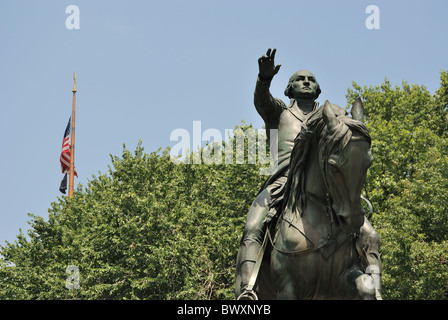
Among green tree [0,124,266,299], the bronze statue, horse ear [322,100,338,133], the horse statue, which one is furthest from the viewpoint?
green tree [0,124,266,299]

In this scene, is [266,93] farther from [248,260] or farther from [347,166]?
[347,166]

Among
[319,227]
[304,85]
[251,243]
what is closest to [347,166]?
[319,227]

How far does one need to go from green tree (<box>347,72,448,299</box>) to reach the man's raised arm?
Result: 892 inches

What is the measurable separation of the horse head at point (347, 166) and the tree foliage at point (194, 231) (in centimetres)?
2486

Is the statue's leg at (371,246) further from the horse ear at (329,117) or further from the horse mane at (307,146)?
the horse ear at (329,117)

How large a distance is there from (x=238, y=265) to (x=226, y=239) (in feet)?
88.7

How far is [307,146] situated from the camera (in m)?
9.80

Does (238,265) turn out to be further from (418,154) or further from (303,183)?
(418,154)

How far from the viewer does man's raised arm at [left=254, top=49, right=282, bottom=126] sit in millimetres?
10938

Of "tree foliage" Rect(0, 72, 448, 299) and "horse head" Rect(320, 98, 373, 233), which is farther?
"tree foliage" Rect(0, 72, 448, 299)

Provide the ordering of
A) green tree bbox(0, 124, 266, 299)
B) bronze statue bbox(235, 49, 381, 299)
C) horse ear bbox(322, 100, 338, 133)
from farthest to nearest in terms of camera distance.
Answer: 1. green tree bbox(0, 124, 266, 299)
2. horse ear bbox(322, 100, 338, 133)
3. bronze statue bbox(235, 49, 381, 299)

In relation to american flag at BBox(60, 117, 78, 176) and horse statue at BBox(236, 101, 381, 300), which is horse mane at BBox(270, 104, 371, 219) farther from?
american flag at BBox(60, 117, 78, 176)

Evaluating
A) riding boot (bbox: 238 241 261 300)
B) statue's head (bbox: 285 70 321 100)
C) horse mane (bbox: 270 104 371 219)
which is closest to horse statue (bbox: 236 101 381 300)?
horse mane (bbox: 270 104 371 219)
